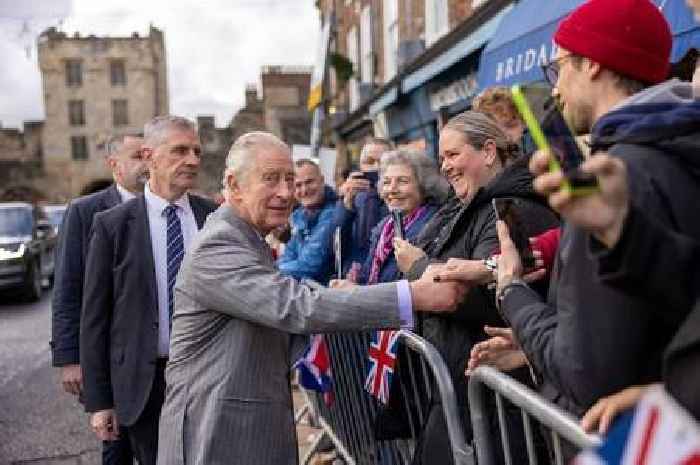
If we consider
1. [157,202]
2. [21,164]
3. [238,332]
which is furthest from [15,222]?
[21,164]

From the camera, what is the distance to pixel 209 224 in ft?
8.36

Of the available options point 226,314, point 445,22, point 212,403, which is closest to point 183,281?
point 226,314

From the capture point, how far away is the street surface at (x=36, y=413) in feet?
18.0

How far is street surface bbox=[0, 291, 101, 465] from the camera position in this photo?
18.0 feet

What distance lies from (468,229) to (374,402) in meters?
0.94

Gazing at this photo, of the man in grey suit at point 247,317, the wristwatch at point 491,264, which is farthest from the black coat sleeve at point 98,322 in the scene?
the wristwatch at point 491,264

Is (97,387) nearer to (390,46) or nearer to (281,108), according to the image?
(390,46)

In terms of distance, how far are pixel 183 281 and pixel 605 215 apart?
5.22ft

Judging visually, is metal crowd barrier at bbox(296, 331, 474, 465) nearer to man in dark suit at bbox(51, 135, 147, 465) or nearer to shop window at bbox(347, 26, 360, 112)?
man in dark suit at bbox(51, 135, 147, 465)

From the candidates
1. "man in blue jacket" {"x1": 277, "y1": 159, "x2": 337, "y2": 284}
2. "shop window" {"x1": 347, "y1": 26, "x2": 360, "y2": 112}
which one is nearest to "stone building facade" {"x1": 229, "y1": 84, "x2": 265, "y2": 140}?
"shop window" {"x1": 347, "y1": 26, "x2": 360, "y2": 112}

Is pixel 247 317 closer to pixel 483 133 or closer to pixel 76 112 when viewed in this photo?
pixel 483 133

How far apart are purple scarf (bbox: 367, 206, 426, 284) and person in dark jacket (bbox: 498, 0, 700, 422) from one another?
2.08 meters

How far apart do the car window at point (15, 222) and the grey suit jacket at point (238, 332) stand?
13.0 metres

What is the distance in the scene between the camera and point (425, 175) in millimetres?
4031
